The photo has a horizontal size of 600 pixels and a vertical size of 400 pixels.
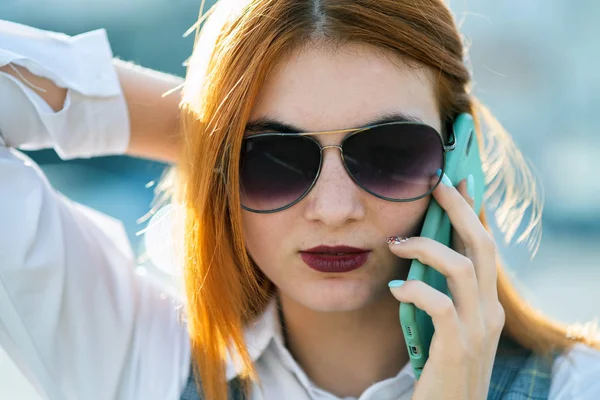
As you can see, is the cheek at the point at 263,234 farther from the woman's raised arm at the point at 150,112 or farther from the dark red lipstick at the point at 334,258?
the woman's raised arm at the point at 150,112

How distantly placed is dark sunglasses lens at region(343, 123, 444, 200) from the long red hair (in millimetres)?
207

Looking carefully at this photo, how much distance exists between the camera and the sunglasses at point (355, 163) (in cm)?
186

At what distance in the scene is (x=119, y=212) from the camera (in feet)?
25.6

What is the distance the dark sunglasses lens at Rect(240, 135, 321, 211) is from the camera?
1.87 metres

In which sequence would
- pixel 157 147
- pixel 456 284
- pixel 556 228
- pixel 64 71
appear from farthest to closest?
pixel 556 228
pixel 157 147
pixel 64 71
pixel 456 284

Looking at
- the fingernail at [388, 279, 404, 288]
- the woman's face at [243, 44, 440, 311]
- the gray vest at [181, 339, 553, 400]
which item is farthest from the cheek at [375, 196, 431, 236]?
the gray vest at [181, 339, 553, 400]

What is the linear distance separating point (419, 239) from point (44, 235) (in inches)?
41.1

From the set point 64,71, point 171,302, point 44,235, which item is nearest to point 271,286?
point 171,302

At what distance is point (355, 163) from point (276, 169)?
8.2 inches

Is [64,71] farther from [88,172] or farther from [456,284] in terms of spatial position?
[88,172]

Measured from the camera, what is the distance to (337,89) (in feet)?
6.09

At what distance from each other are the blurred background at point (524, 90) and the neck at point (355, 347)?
551 centimetres

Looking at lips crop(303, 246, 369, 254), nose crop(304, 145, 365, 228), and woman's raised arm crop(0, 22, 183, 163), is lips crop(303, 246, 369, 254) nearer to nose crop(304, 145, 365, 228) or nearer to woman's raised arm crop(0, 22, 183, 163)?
nose crop(304, 145, 365, 228)

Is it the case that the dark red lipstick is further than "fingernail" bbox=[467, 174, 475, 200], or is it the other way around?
"fingernail" bbox=[467, 174, 475, 200]
